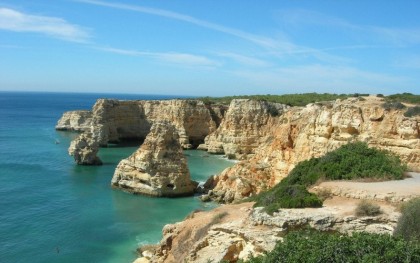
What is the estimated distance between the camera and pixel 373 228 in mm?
13047

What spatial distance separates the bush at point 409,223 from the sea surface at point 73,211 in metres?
13.6

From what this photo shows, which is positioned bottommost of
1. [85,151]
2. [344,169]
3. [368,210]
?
[85,151]

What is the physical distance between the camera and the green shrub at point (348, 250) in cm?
977

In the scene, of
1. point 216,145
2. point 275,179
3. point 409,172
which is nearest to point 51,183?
point 275,179

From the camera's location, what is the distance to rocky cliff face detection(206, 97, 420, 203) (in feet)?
71.5

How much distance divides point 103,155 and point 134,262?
1427 inches

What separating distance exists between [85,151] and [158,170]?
15.3 metres

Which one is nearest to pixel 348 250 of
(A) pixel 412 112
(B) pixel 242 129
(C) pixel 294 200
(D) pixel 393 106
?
(C) pixel 294 200

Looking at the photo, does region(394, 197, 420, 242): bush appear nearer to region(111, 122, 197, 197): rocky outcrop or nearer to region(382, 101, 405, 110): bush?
region(382, 101, 405, 110): bush

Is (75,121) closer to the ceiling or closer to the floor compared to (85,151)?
closer to the ceiling

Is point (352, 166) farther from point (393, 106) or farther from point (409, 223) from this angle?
point (409, 223)

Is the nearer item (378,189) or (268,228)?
(268,228)

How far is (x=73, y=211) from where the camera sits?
97.6ft

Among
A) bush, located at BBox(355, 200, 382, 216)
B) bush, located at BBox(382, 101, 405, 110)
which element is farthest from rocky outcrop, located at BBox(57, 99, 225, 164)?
bush, located at BBox(355, 200, 382, 216)
